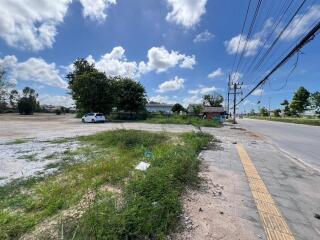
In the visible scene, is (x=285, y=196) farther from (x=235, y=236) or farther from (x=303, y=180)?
(x=235, y=236)

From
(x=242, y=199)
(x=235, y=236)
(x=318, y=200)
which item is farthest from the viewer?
(x=318, y=200)

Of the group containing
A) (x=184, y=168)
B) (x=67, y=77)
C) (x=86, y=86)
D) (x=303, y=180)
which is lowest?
(x=303, y=180)

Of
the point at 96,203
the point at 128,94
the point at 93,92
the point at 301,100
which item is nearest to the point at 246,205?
the point at 96,203

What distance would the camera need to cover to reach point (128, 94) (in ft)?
128

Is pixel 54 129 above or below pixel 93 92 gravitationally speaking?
below

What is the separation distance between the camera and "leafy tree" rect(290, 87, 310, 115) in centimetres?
5416

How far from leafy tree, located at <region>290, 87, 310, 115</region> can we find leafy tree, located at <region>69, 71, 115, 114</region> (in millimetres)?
47083

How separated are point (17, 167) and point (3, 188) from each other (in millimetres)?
2025

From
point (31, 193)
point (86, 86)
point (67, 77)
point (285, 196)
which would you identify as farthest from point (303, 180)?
point (67, 77)

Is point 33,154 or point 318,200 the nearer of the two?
point 318,200

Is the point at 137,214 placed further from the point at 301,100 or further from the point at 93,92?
the point at 301,100

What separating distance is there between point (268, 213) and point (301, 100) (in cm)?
6215

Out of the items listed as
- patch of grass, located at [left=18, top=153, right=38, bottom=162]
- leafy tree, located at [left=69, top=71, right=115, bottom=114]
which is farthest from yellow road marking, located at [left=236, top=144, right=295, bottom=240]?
leafy tree, located at [left=69, top=71, right=115, bottom=114]

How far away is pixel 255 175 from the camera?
5.73m
